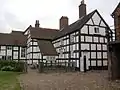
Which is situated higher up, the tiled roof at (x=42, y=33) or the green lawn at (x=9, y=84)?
the tiled roof at (x=42, y=33)

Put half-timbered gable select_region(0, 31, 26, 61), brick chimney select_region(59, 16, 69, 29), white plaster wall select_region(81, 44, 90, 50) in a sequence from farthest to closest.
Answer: half-timbered gable select_region(0, 31, 26, 61)
brick chimney select_region(59, 16, 69, 29)
white plaster wall select_region(81, 44, 90, 50)

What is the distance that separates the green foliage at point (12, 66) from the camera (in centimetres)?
2230

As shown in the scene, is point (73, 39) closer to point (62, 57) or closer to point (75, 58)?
point (75, 58)

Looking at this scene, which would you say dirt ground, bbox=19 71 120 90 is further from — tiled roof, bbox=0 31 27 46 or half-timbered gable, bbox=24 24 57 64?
tiled roof, bbox=0 31 27 46

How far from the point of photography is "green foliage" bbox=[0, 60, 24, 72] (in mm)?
22297

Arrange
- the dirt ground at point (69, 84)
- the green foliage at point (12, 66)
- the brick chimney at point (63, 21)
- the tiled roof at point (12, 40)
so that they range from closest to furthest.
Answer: the dirt ground at point (69, 84) < the green foliage at point (12, 66) < the brick chimney at point (63, 21) < the tiled roof at point (12, 40)

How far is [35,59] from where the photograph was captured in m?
34.0

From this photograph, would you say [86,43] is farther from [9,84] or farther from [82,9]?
[9,84]

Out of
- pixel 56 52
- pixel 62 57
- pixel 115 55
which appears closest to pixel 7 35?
pixel 56 52

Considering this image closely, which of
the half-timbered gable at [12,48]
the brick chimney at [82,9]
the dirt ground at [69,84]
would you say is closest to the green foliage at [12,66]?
the dirt ground at [69,84]

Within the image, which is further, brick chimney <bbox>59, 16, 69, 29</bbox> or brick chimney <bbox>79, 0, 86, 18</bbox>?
brick chimney <bbox>59, 16, 69, 29</bbox>

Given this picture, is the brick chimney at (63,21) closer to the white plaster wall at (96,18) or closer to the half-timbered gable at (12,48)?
the half-timbered gable at (12,48)

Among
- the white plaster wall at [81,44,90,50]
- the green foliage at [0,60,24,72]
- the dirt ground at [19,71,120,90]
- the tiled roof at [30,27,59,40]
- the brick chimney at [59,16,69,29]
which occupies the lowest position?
the dirt ground at [19,71,120,90]

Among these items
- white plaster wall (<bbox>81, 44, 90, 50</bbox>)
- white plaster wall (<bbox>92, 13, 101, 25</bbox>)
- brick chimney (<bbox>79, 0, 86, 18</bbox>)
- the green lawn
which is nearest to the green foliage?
the green lawn
